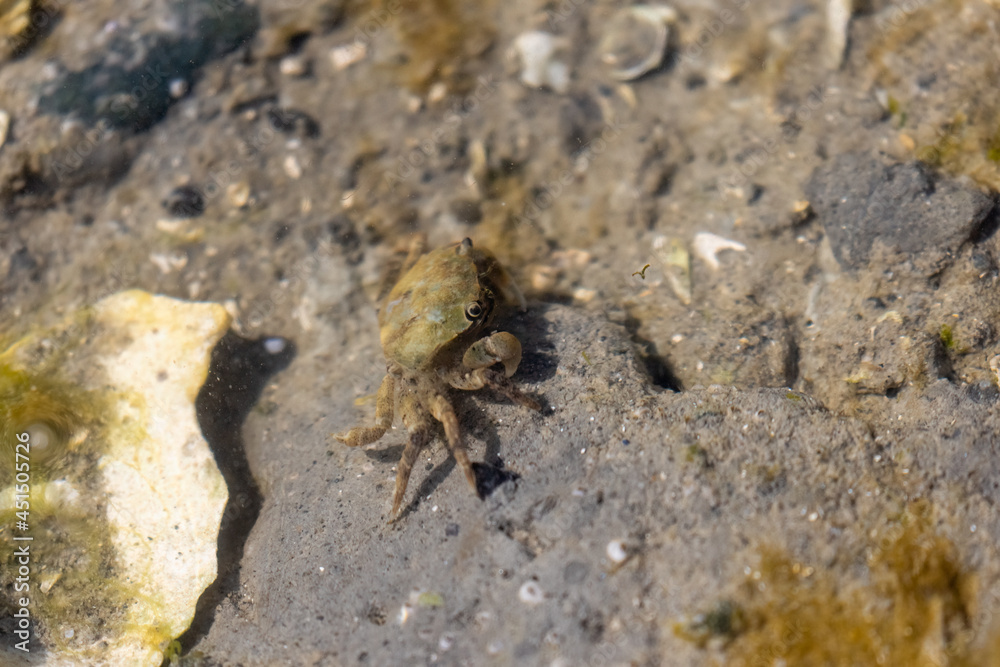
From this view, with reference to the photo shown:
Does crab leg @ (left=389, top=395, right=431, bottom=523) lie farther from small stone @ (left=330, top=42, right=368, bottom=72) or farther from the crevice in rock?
small stone @ (left=330, top=42, right=368, bottom=72)

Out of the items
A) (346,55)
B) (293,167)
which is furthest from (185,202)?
(346,55)

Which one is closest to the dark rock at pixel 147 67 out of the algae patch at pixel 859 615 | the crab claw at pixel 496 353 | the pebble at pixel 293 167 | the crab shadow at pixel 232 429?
the pebble at pixel 293 167

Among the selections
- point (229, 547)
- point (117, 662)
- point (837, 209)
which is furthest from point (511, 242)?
point (117, 662)

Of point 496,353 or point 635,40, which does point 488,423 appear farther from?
point 635,40

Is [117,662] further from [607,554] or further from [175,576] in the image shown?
A: [607,554]

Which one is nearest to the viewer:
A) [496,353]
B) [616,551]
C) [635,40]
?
[616,551]

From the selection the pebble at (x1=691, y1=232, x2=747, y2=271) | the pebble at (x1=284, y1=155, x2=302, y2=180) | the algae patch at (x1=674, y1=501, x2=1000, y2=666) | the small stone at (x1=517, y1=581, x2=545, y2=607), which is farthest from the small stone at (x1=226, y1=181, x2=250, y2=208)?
the algae patch at (x1=674, y1=501, x2=1000, y2=666)
